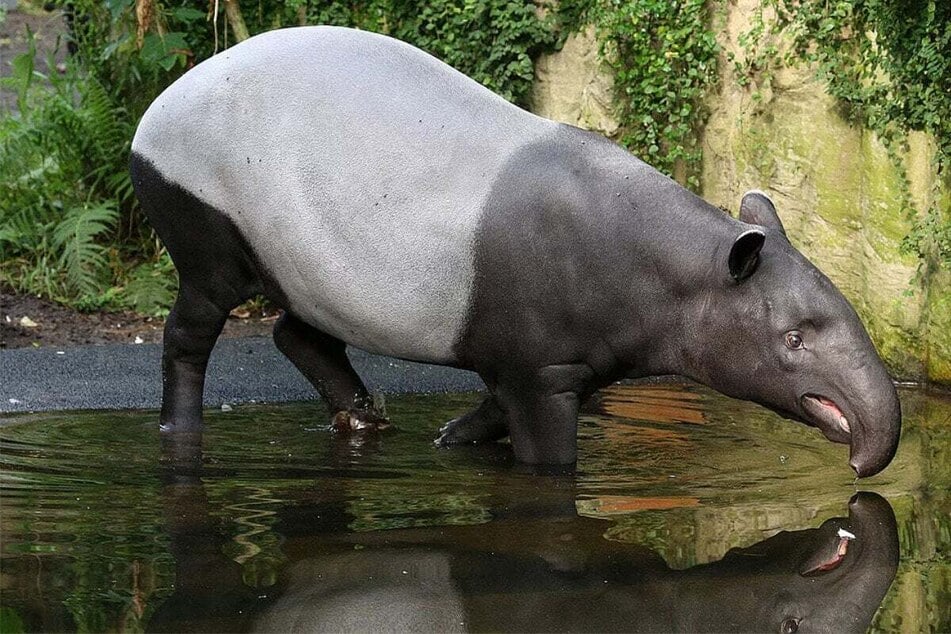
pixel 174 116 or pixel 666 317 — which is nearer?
pixel 666 317

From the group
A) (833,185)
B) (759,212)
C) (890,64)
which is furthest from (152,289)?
(759,212)

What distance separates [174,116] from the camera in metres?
6.26

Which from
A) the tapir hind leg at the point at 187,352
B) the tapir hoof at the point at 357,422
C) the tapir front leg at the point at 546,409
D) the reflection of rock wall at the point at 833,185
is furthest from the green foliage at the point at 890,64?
the tapir hind leg at the point at 187,352

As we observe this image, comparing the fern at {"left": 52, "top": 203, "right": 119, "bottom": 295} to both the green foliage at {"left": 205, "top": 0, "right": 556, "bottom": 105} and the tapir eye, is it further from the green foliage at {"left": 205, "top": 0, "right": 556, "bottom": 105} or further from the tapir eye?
the tapir eye

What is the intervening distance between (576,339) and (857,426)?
1.14 metres

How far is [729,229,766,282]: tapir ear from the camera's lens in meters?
5.09

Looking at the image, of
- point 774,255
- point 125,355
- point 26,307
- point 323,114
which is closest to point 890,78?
point 774,255

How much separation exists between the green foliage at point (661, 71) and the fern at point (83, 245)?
142 inches

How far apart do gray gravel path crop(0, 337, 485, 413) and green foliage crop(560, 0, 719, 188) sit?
2108 mm

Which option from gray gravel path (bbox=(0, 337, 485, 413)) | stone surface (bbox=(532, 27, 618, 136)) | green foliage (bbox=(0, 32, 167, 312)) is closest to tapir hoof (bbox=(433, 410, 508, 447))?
gray gravel path (bbox=(0, 337, 485, 413))

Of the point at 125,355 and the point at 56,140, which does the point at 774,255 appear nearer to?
the point at 125,355

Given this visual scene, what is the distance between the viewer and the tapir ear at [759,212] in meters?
5.66

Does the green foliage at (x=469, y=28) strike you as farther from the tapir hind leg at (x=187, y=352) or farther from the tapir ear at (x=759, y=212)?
the tapir ear at (x=759, y=212)

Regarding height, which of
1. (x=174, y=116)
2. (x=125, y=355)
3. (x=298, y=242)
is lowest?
(x=125, y=355)
